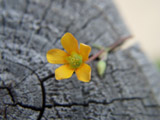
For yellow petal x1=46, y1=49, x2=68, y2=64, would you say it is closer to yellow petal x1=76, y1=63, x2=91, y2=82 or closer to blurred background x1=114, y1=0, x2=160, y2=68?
yellow petal x1=76, y1=63, x2=91, y2=82

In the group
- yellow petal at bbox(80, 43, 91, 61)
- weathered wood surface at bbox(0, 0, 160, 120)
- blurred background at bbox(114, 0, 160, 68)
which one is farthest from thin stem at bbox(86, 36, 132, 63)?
blurred background at bbox(114, 0, 160, 68)

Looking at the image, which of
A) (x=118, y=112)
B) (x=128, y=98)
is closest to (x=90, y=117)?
(x=118, y=112)

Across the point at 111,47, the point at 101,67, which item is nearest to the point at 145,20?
the point at 111,47

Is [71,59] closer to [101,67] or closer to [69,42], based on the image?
[69,42]

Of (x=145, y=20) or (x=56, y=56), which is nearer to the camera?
(x=56, y=56)

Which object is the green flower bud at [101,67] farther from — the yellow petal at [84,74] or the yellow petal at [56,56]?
the yellow petal at [56,56]

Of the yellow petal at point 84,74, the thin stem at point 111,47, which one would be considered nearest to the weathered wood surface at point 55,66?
the thin stem at point 111,47

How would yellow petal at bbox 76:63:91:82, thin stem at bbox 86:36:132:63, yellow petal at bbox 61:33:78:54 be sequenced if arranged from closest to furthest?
1. yellow petal at bbox 76:63:91:82
2. yellow petal at bbox 61:33:78:54
3. thin stem at bbox 86:36:132:63
